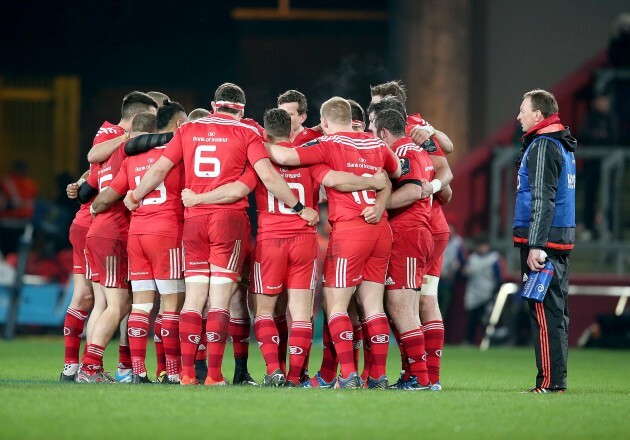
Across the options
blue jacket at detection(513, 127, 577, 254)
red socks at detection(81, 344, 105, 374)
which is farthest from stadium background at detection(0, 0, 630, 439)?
blue jacket at detection(513, 127, 577, 254)

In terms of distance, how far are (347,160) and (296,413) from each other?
97.6 inches

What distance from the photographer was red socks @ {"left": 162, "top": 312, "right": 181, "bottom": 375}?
359 inches

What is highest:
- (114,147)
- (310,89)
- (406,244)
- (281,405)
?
(310,89)

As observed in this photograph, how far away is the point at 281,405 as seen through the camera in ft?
24.4

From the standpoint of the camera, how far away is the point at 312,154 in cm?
894

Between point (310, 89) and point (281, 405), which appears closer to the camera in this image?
point (281, 405)

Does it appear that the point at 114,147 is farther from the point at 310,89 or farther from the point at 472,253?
the point at 310,89

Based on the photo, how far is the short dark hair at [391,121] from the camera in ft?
30.9

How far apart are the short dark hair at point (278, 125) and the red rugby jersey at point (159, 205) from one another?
75 centimetres

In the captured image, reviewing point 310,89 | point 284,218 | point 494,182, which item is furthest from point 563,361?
point 310,89

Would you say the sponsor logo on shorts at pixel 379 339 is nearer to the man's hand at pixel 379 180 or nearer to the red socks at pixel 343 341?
the red socks at pixel 343 341

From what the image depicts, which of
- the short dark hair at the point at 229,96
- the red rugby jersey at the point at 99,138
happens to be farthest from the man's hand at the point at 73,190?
the short dark hair at the point at 229,96

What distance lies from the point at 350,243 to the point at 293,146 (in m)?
0.89

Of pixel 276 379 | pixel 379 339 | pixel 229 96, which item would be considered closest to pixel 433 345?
pixel 379 339
